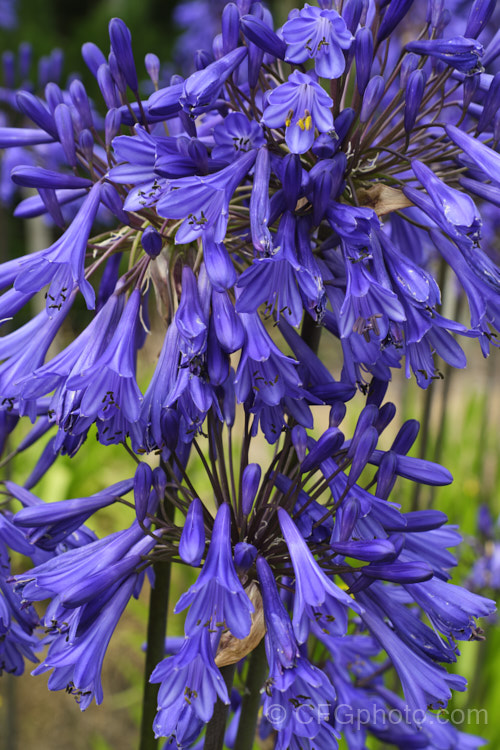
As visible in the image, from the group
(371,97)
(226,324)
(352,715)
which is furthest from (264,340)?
(352,715)

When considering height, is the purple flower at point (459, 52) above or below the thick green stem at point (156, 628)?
above

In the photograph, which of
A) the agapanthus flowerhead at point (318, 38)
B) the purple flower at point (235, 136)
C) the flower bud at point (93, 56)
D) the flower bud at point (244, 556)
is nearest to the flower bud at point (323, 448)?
the flower bud at point (244, 556)

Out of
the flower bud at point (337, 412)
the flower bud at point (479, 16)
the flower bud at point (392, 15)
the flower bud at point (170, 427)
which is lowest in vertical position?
the flower bud at point (170, 427)

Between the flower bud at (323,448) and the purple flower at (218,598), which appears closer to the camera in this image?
the purple flower at (218,598)

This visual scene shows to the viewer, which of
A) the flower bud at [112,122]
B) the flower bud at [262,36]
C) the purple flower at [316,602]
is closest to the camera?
the purple flower at [316,602]

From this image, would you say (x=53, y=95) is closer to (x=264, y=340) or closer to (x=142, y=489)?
(x=264, y=340)

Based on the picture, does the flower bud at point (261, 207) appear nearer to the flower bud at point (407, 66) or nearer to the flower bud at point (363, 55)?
the flower bud at point (363, 55)

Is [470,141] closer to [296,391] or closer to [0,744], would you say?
[296,391]

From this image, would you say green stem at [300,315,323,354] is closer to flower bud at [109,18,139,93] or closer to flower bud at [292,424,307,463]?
flower bud at [292,424,307,463]
